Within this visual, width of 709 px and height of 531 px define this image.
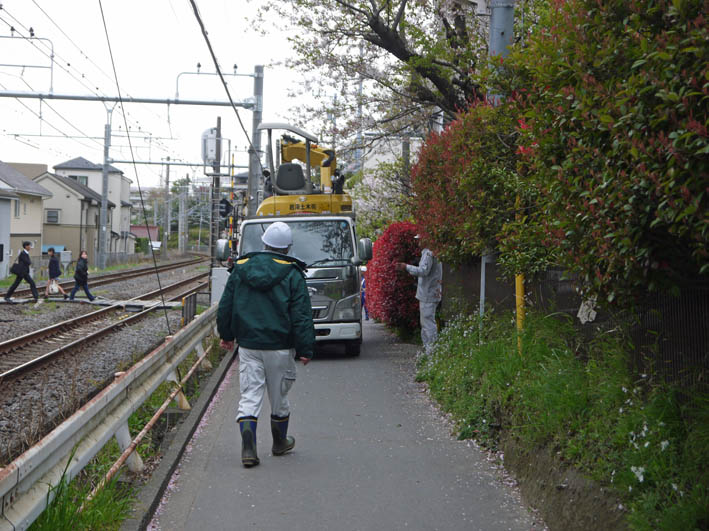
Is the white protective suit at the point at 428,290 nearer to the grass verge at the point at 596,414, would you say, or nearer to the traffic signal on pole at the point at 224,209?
the grass verge at the point at 596,414

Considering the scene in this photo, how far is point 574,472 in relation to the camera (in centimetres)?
464

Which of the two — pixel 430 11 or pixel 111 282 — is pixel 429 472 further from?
pixel 111 282

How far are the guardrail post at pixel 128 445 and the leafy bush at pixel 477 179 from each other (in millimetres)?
4223

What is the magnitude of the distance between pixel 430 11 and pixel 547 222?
35.7 feet

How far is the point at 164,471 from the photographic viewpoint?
18.8 ft

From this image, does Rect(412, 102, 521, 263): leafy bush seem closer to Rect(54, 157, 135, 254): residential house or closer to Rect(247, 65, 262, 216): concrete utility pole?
Rect(247, 65, 262, 216): concrete utility pole

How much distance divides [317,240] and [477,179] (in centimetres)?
541

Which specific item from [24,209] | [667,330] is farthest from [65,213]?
[667,330]

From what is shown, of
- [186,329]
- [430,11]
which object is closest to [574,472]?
[186,329]

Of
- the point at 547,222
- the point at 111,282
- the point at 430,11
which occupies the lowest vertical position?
the point at 111,282

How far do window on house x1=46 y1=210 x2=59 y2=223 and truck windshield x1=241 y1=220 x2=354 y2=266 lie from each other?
2331 inches

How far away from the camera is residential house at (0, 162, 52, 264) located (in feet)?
135

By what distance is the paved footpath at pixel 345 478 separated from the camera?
499 centimetres

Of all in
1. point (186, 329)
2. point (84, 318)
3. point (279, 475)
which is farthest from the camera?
point (84, 318)
